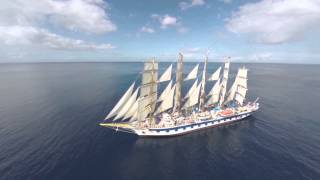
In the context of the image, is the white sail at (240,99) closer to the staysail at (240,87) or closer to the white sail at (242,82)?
the staysail at (240,87)

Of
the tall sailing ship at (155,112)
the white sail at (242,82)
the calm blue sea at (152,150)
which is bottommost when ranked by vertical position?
the calm blue sea at (152,150)

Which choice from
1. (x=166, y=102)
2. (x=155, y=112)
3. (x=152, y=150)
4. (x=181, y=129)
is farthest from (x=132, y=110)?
(x=181, y=129)

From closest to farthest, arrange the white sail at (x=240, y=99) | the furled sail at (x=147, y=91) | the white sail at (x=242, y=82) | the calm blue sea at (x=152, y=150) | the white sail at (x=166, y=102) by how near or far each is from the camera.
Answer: the calm blue sea at (x=152, y=150), the furled sail at (x=147, y=91), the white sail at (x=166, y=102), the white sail at (x=242, y=82), the white sail at (x=240, y=99)

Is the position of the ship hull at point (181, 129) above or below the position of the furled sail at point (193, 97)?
below

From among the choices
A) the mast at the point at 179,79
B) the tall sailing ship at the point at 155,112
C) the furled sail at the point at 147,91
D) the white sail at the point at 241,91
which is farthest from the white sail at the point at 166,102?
the white sail at the point at 241,91

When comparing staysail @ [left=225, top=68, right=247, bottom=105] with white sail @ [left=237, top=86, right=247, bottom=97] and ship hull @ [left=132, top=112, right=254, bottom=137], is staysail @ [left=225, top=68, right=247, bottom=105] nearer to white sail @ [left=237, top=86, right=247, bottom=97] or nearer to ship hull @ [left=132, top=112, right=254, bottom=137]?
white sail @ [left=237, top=86, right=247, bottom=97]

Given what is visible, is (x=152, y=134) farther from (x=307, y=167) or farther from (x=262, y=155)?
(x=307, y=167)

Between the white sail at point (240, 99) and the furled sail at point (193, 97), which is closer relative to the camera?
the furled sail at point (193, 97)

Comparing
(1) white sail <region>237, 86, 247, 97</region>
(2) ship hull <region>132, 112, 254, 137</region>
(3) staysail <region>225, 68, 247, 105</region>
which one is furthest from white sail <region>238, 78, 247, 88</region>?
(2) ship hull <region>132, 112, 254, 137</region>

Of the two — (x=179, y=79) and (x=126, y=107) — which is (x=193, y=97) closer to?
(x=179, y=79)

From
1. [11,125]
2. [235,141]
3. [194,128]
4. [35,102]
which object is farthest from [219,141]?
[35,102]
